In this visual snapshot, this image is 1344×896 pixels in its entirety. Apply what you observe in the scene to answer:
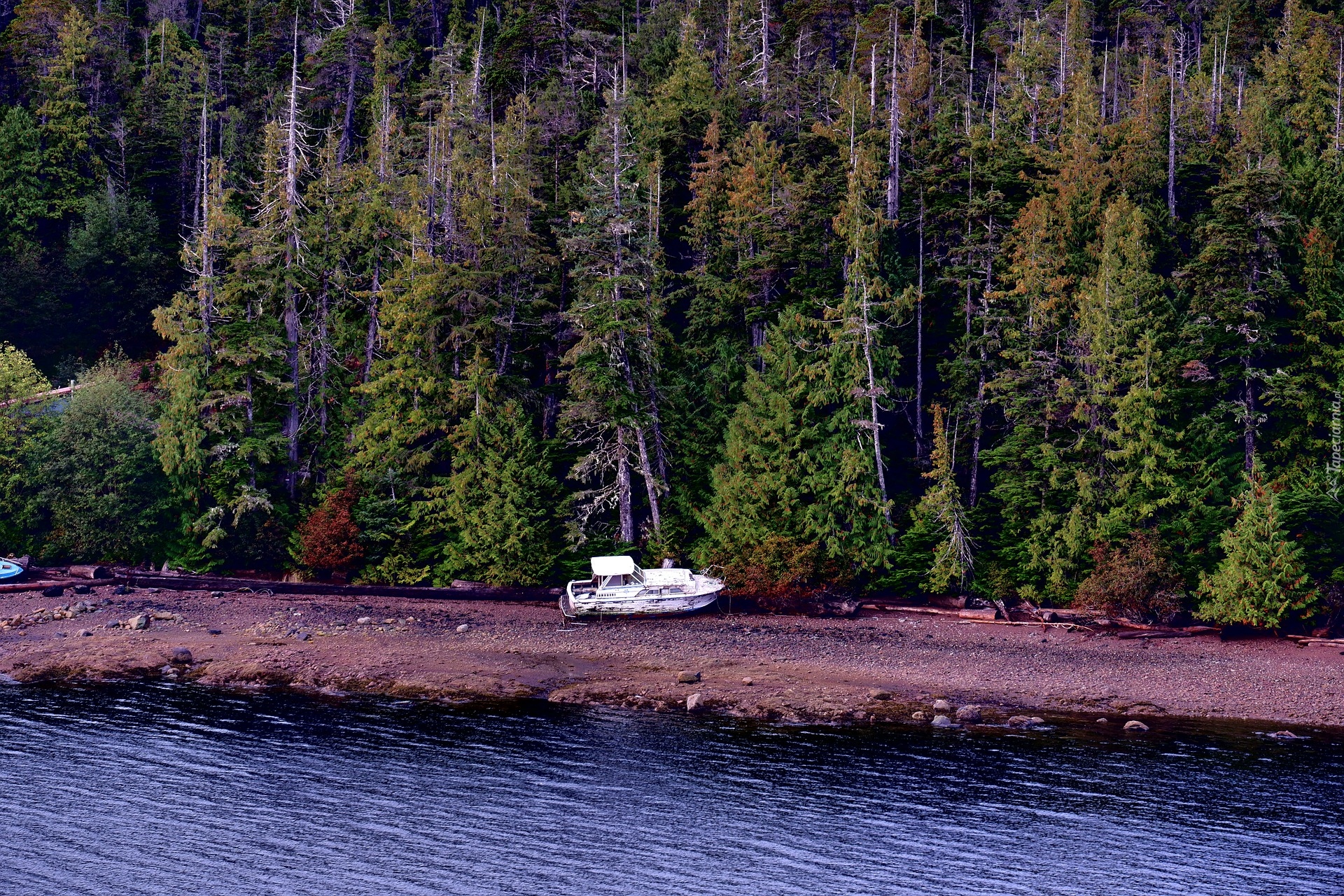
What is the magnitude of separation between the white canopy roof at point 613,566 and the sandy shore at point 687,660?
191 centimetres

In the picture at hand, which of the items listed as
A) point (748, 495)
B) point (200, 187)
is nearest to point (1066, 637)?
point (748, 495)

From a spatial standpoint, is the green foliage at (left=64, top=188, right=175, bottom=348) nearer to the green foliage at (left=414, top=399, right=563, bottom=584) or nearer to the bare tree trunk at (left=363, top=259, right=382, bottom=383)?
the bare tree trunk at (left=363, top=259, right=382, bottom=383)

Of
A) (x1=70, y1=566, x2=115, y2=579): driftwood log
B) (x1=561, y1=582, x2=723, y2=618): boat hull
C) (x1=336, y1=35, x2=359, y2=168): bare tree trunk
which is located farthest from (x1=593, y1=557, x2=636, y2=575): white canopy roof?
(x1=336, y1=35, x2=359, y2=168): bare tree trunk

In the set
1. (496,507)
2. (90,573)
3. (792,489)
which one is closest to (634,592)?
(496,507)

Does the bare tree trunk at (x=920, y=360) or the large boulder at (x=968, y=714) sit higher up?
the bare tree trunk at (x=920, y=360)

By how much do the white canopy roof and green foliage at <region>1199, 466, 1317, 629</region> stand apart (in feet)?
66.0

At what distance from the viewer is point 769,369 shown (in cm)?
4969

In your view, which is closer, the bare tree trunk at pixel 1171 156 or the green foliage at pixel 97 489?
the green foliage at pixel 97 489

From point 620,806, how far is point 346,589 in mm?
24708

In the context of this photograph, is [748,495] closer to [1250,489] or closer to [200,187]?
[1250,489]

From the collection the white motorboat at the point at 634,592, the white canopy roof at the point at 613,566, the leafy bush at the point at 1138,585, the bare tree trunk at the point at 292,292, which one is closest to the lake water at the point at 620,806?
the white motorboat at the point at 634,592

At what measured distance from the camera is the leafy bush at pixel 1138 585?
41.9 meters

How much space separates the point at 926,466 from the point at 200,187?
48.4m

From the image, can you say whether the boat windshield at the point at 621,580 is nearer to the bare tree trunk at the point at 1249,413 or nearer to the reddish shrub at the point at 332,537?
the reddish shrub at the point at 332,537
